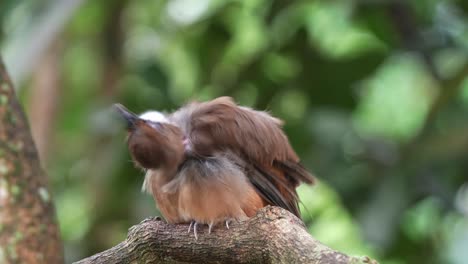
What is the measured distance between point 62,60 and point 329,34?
4.17ft

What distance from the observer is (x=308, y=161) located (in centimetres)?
337

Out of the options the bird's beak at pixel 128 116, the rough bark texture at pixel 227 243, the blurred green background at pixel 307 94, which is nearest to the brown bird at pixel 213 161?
the bird's beak at pixel 128 116

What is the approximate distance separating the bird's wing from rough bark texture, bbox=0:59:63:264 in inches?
14.6

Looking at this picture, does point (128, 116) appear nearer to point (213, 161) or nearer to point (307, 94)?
point (213, 161)

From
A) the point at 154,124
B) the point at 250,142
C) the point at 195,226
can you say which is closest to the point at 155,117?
the point at 154,124

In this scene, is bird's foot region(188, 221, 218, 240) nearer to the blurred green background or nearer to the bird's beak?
the bird's beak

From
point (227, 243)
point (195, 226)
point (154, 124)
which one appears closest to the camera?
point (227, 243)

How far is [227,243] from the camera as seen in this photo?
1.68 m

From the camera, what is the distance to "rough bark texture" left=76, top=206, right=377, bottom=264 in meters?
1.44

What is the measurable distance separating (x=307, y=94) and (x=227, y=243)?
1947 mm

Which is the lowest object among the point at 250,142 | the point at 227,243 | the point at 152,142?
the point at 227,243

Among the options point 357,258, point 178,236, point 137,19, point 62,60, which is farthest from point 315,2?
point 357,258

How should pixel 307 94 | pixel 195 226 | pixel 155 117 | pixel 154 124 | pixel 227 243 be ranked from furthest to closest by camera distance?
pixel 307 94 < pixel 155 117 < pixel 154 124 < pixel 195 226 < pixel 227 243

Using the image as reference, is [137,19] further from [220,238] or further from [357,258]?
[357,258]
